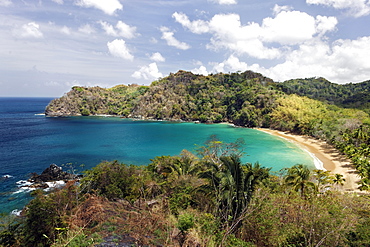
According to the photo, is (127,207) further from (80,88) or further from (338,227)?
(80,88)

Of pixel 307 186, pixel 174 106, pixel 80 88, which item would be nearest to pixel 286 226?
pixel 307 186

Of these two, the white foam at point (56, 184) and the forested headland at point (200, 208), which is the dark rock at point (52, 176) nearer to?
the white foam at point (56, 184)

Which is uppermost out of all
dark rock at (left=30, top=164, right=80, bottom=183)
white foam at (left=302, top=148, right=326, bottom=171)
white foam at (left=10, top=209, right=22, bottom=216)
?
white foam at (left=302, top=148, right=326, bottom=171)

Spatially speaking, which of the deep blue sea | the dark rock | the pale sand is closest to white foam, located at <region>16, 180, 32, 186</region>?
the deep blue sea

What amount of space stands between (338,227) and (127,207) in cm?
1163

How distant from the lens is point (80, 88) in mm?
150875

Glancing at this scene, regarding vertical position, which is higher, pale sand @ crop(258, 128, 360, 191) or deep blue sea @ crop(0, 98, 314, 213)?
pale sand @ crop(258, 128, 360, 191)

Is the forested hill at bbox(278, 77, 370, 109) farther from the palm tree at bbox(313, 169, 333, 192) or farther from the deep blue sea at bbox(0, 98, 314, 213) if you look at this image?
the palm tree at bbox(313, 169, 333, 192)

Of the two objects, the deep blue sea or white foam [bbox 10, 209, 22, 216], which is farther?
the deep blue sea

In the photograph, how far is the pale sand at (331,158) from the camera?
29.7m

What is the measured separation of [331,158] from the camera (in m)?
41.0

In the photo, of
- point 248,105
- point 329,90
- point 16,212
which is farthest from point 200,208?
point 329,90

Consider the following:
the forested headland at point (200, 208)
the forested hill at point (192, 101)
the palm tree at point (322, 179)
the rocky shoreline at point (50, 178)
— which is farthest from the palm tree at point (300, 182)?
the forested hill at point (192, 101)

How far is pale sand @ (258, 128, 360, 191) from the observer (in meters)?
29.7
